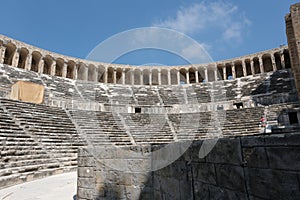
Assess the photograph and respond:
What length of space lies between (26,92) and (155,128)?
991cm

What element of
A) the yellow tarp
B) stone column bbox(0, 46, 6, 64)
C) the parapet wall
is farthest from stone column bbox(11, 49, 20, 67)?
the yellow tarp

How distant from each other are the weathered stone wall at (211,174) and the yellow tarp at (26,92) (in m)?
13.1

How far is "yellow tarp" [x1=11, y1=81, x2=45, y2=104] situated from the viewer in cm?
1462

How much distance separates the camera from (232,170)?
1913 millimetres

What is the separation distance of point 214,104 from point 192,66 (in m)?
13.6

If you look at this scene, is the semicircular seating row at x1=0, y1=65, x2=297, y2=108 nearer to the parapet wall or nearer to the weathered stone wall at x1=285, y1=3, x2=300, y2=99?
the parapet wall

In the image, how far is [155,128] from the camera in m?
15.6

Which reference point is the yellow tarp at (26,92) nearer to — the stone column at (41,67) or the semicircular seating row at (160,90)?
the semicircular seating row at (160,90)

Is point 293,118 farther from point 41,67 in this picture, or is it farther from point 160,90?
point 41,67

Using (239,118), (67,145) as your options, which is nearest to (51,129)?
(67,145)

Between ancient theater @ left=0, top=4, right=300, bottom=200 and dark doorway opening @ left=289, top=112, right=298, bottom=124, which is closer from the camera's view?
ancient theater @ left=0, top=4, right=300, bottom=200

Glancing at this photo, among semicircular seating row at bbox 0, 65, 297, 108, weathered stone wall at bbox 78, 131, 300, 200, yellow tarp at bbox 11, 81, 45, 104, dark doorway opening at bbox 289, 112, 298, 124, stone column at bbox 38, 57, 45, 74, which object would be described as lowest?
weathered stone wall at bbox 78, 131, 300, 200

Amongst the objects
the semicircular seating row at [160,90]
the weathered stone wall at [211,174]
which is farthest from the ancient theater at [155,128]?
the semicircular seating row at [160,90]

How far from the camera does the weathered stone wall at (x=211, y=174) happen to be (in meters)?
1.44
